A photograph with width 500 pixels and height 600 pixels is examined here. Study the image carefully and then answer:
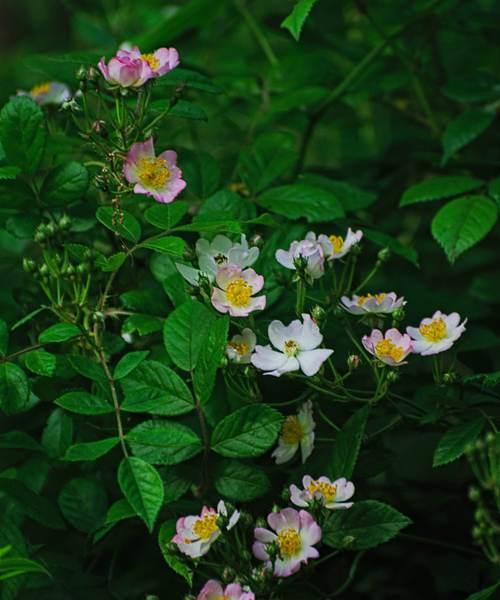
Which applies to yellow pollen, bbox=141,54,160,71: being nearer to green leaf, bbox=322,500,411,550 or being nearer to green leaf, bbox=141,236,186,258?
green leaf, bbox=141,236,186,258

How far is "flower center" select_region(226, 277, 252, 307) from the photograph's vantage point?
0.95 m

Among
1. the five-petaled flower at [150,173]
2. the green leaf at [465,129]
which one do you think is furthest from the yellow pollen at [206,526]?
the green leaf at [465,129]

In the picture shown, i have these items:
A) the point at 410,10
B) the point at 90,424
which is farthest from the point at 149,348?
the point at 410,10

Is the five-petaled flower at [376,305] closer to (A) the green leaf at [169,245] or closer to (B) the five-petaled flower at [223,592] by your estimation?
(A) the green leaf at [169,245]

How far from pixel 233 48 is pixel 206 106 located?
19 cm

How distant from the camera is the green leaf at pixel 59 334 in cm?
96

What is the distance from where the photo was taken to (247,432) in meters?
0.95

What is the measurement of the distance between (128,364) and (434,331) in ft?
1.02

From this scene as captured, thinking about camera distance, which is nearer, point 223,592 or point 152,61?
point 223,592

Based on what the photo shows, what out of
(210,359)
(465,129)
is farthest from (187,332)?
(465,129)

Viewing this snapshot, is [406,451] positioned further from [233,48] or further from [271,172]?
[233,48]

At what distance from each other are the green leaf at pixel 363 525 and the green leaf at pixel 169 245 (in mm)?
298

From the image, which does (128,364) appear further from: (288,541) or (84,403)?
(288,541)

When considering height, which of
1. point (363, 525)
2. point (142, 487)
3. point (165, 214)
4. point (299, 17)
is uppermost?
point (299, 17)
